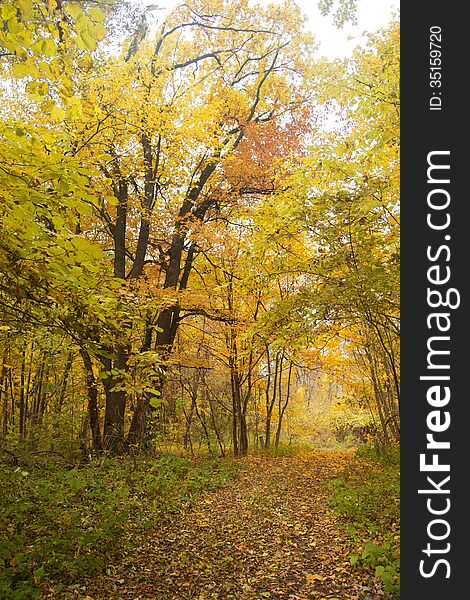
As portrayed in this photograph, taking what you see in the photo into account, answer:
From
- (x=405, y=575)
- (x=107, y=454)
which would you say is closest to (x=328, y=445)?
(x=107, y=454)

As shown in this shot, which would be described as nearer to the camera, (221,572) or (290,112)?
(221,572)

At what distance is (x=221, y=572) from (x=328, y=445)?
1932 centimetres

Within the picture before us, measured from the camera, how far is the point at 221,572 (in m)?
5.12

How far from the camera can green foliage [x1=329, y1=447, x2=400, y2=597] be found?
4.61 m

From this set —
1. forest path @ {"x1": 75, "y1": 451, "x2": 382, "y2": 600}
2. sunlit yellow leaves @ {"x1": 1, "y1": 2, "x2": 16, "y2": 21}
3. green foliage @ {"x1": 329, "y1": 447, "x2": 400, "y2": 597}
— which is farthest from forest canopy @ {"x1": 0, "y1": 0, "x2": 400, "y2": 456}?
green foliage @ {"x1": 329, "y1": 447, "x2": 400, "y2": 597}

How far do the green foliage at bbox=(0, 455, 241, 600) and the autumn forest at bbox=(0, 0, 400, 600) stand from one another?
32mm

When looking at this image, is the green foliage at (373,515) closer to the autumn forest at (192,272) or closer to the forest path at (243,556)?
the autumn forest at (192,272)

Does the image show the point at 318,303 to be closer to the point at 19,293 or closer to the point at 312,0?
the point at 19,293

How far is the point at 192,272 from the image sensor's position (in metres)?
15.8

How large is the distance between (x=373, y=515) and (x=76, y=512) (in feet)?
13.4

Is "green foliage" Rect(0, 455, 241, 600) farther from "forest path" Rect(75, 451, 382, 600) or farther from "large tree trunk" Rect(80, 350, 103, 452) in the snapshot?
"large tree trunk" Rect(80, 350, 103, 452)

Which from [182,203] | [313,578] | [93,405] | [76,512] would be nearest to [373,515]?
[313,578]

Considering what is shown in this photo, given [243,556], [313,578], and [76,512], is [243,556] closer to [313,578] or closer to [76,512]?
[313,578]

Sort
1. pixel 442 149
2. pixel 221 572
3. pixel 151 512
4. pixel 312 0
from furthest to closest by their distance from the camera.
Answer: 1. pixel 312 0
2. pixel 151 512
3. pixel 221 572
4. pixel 442 149
